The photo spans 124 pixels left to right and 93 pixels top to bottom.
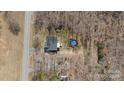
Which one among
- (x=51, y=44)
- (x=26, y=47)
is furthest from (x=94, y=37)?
(x=26, y=47)

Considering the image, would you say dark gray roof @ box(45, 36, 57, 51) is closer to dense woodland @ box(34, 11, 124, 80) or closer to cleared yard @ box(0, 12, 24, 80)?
dense woodland @ box(34, 11, 124, 80)

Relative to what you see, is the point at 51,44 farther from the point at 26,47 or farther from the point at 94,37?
the point at 94,37

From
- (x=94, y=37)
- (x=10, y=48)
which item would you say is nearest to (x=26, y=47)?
(x=10, y=48)

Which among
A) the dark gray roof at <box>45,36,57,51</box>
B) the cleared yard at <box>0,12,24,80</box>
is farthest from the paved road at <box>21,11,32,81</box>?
the dark gray roof at <box>45,36,57,51</box>

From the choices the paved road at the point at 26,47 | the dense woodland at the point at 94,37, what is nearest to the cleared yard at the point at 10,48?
the paved road at the point at 26,47

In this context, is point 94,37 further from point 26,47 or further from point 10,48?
point 10,48

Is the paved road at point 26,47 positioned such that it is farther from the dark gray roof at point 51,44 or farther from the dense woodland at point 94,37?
the dark gray roof at point 51,44
